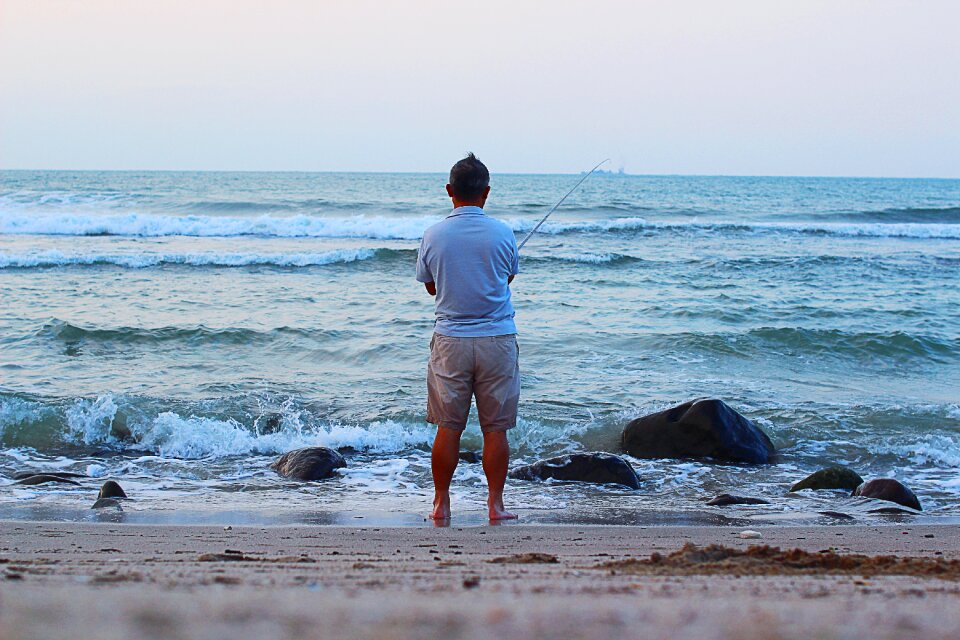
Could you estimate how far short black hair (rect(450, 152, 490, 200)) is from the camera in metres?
3.86

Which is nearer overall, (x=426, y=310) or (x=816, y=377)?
(x=816, y=377)

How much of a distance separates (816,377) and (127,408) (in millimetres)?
6499

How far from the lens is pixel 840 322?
11.3 m

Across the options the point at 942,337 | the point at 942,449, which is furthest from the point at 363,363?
the point at 942,337

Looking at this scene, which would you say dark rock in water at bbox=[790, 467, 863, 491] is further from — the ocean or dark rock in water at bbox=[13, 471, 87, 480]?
dark rock in water at bbox=[13, 471, 87, 480]

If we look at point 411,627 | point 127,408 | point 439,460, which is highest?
point 411,627

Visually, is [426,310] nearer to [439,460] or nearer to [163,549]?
[439,460]

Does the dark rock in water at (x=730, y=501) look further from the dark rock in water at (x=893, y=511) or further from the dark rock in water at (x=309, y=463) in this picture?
the dark rock in water at (x=309, y=463)

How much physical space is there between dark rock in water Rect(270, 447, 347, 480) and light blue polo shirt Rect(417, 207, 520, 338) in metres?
2.15

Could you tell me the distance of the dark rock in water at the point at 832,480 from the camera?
213 inches

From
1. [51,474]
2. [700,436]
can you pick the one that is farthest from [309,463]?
[700,436]

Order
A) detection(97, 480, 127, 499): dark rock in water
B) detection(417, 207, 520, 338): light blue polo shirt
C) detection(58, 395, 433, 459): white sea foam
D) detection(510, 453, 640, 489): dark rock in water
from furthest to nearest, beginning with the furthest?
detection(58, 395, 433, 459): white sea foam, detection(510, 453, 640, 489): dark rock in water, detection(97, 480, 127, 499): dark rock in water, detection(417, 207, 520, 338): light blue polo shirt

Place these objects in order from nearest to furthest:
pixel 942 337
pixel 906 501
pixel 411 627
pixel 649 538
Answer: pixel 411 627 → pixel 649 538 → pixel 906 501 → pixel 942 337

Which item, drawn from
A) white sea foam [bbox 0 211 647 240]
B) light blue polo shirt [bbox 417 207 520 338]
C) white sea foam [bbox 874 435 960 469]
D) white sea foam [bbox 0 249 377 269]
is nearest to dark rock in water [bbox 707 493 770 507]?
white sea foam [bbox 874 435 960 469]
